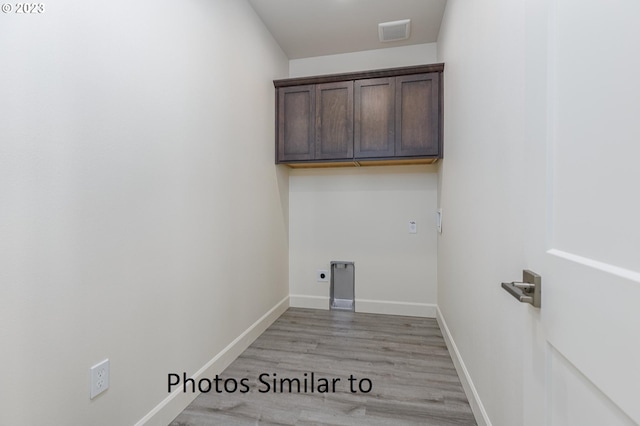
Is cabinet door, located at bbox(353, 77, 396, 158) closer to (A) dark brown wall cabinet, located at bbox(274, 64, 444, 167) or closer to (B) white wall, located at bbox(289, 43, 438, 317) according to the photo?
(A) dark brown wall cabinet, located at bbox(274, 64, 444, 167)

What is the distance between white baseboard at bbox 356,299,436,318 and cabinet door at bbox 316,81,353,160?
61.3 inches

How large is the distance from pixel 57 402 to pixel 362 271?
8.44 ft

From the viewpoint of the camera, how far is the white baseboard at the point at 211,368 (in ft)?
4.98

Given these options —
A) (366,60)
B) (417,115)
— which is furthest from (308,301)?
(366,60)

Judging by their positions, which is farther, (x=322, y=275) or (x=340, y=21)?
(x=322, y=275)

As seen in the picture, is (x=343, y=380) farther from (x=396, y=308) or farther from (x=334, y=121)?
(x=334, y=121)

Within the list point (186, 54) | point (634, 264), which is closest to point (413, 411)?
point (634, 264)

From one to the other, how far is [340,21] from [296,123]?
0.97 metres

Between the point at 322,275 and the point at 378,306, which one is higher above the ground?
the point at 322,275

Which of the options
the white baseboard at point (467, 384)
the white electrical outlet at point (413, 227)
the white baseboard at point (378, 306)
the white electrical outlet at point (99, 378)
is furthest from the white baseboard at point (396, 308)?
the white electrical outlet at point (99, 378)

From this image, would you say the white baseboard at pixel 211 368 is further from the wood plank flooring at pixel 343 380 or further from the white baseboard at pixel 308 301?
the white baseboard at pixel 308 301

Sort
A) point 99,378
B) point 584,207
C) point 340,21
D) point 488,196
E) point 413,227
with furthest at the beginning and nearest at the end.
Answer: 1. point 413,227
2. point 340,21
3. point 488,196
4. point 99,378
5. point 584,207

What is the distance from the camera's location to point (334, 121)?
293 centimetres

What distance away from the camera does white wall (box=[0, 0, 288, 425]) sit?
987 millimetres
